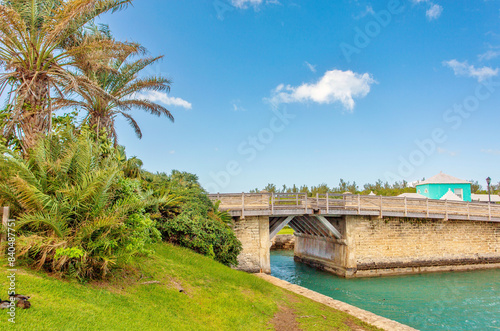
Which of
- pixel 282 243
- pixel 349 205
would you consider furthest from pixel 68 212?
pixel 282 243

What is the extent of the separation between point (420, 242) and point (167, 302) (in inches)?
750

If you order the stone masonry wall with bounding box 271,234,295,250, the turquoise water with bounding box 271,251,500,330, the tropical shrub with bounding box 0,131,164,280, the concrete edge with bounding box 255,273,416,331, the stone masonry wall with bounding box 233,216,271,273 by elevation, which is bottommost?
the turquoise water with bounding box 271,251,500,330

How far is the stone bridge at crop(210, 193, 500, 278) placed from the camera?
17062 millimetres

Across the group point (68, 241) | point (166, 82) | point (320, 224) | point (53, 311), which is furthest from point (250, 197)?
point (53, 311)

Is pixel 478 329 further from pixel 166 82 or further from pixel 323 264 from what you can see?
pixel 166 82

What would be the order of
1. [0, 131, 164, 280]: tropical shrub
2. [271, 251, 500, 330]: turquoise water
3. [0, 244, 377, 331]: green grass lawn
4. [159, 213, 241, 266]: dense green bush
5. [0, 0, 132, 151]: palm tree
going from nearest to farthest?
[0, 244, 377, 331]: green grass lawn
[0, 131, 164, 280]: tropical shrub
[0, 0, 132, 151]: palm tree
[159, 213, 241, 266]: dense green bush
[271, 251, 500, 330]: turquoise water

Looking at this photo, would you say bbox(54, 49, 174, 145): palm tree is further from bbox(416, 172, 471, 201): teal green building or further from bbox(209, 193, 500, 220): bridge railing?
bbox(416, 172, 471, 201): teal green building

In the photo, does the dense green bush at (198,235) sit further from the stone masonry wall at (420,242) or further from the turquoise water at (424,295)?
the stone masonry wall at (420,242)

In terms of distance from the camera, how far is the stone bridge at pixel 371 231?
17062mm

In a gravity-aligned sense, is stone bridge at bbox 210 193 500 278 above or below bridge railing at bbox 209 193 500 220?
below

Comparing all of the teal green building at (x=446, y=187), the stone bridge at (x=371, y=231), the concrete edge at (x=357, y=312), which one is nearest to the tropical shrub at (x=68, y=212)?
the concrete edge at (x=357, y=312)

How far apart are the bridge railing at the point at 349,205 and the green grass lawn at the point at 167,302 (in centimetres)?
626

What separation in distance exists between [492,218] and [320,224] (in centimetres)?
1238

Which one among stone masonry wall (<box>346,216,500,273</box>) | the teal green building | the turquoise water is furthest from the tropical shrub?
the teal green building
